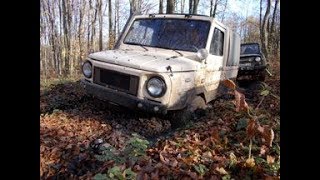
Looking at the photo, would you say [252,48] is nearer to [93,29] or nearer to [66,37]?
[93,29]

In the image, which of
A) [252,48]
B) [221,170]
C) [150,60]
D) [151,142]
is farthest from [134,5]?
[221,170]

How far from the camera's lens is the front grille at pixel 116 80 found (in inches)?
132

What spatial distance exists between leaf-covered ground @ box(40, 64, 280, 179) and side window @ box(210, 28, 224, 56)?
83 cm

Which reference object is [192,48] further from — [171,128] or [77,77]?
[77,77]

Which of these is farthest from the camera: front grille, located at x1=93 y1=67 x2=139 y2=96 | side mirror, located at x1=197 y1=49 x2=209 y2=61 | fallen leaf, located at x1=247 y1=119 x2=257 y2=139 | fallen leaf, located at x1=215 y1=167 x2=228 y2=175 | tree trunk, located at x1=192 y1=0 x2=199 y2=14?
side mirror, located at x1=197 y1=49 x2=209 y2=61

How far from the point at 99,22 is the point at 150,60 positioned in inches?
27.1

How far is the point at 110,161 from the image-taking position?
2.65m

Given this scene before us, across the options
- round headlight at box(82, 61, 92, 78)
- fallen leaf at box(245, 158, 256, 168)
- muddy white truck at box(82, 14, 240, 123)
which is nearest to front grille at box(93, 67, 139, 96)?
muddy white truck at box(82, 14, 240, 123)

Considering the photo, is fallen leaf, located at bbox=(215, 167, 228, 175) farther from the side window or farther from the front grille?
the side window

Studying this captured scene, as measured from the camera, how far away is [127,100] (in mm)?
3369

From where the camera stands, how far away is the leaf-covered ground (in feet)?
8.51

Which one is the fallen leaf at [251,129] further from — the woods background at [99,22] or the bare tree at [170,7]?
the bare tree at [170,7]
